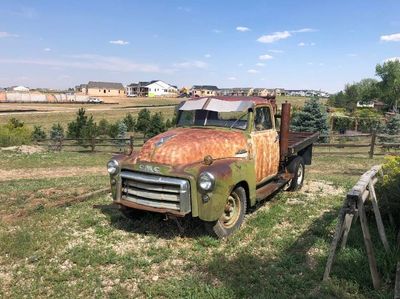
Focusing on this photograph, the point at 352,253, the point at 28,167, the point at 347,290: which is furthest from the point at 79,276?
the point at 28,167

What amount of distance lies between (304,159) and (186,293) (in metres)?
6.42

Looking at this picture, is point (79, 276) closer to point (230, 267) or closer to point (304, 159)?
point (230, 267)

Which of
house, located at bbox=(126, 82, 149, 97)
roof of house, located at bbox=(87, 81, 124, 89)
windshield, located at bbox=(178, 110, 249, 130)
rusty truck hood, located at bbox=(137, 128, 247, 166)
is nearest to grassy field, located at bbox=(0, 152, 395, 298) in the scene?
rusty truck hood, located at bbox=(137, 128, 247, 166)

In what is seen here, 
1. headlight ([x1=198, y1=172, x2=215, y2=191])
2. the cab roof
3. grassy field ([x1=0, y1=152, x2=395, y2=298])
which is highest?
the cab roof

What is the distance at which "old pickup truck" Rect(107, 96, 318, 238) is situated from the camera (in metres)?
5.21

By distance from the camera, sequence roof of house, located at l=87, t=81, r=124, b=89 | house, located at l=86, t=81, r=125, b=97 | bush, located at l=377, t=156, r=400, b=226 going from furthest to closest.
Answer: roof of house, located at l=87, t=81, r=124, b=89
house, located at l=86, t=81, r=125, b=97
bush, located at l=377, t=156, r=400, b=226

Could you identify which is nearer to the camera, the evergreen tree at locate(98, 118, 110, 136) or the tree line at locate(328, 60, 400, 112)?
the evergreen tree at locate(98, 118, 110, 136)

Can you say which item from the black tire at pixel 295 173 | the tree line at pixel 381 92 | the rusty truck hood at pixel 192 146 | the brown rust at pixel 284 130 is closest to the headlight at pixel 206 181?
the rusty truck hood at pixel 192 146

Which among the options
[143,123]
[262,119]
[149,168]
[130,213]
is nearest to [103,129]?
[143,123]

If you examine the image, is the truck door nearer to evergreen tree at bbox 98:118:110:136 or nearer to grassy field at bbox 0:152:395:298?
grassy field at bbox 0:152:395:298

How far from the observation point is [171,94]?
136 m

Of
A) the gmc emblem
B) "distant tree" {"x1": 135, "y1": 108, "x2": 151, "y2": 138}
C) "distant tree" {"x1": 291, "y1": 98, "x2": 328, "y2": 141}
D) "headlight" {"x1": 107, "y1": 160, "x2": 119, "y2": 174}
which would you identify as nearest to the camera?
the gmc emblem

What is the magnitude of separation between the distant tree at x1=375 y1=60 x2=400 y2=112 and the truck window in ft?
291

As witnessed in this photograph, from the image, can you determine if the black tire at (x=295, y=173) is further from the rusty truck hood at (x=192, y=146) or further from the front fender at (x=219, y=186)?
the front fender at (x=219, y=186)
